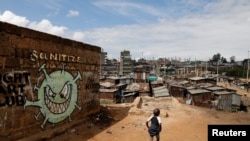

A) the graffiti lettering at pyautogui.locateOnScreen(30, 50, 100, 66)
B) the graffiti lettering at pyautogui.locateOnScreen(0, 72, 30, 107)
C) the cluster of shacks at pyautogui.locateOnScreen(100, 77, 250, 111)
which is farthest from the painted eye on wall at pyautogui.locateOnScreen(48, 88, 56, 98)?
the cluster of shacks at pyautogui.locateOnScreen(100, 77, 250, 111)

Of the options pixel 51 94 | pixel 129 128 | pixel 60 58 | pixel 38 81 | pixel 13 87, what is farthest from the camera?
pixel 129 128

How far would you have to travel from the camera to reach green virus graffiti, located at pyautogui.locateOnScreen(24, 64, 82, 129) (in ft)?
29.2

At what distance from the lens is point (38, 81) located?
8.68 metres

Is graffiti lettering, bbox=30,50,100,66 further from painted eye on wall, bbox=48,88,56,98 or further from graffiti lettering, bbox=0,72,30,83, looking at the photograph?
painted eye on wall, bbox=48,88,56,98

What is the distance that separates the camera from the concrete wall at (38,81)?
24.1 ft

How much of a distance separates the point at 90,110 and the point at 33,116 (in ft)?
15.5

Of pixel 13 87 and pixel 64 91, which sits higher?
pixel 13 87

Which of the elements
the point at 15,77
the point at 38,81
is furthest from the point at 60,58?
the point at 15,77

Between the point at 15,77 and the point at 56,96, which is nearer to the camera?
the point at 15,77

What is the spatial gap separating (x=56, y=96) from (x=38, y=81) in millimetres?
1288

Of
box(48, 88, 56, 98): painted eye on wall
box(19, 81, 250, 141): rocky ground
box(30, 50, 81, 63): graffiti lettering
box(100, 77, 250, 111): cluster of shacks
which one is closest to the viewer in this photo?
box(30, 50, 81, 63): graffiti lettering

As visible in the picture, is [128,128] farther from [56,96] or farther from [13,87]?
[13,87]

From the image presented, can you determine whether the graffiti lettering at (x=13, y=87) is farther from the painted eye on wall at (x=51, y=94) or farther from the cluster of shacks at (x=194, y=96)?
the cluster of shacks at (x=194, y=96)

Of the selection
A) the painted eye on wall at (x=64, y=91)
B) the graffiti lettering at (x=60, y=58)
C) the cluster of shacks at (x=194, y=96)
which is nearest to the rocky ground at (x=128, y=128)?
the painted eye on wall at (x=64, y=91)
